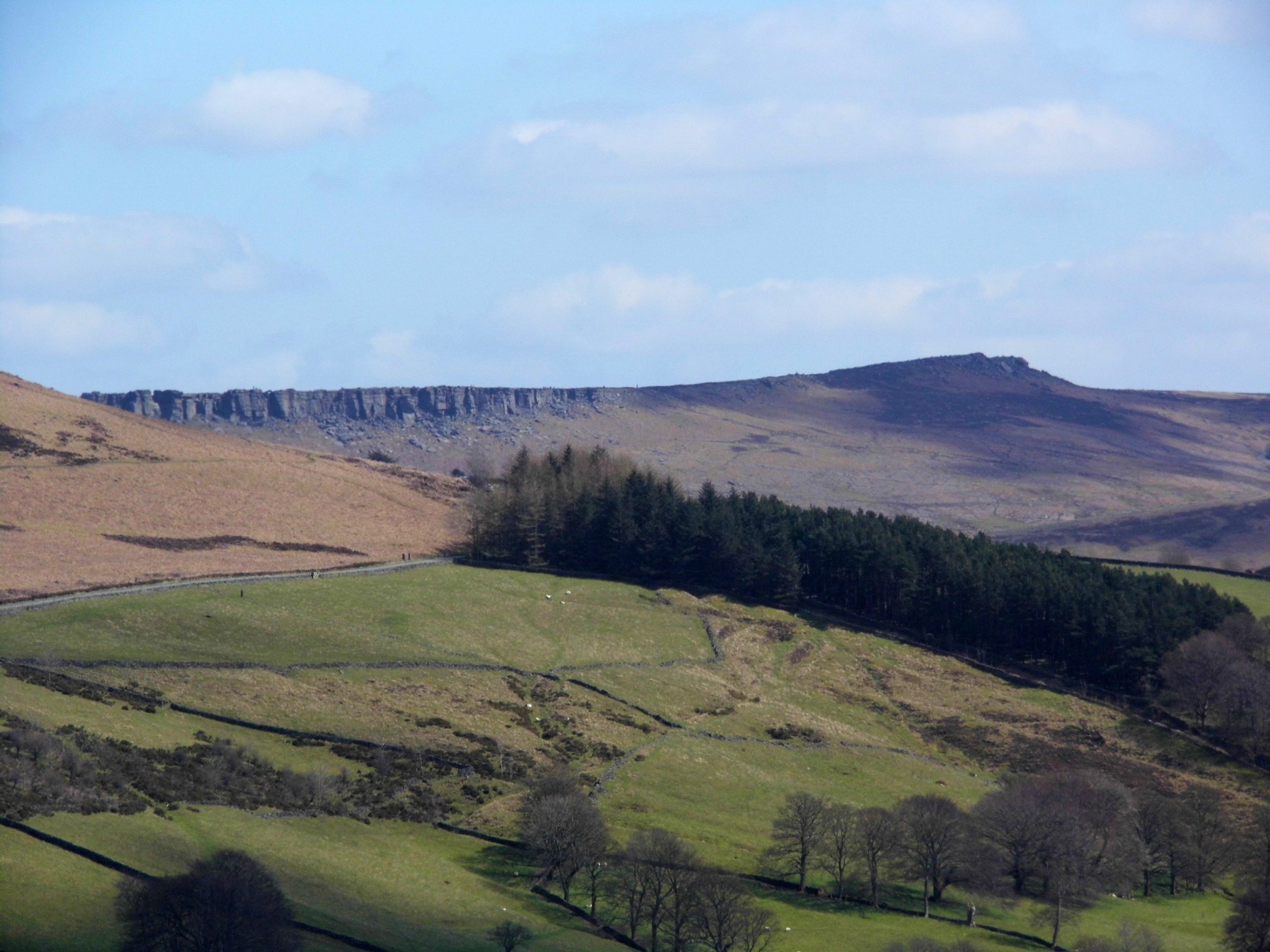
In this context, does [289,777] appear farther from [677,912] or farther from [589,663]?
[589,663]

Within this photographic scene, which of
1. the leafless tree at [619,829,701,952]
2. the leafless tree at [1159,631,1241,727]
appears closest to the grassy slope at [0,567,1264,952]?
the leafless tree at [619,829,701,952]

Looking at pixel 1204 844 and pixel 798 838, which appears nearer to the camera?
pixel 798 838

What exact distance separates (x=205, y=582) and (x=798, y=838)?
59.8 meters

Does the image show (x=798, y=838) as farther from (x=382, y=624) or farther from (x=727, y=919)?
(x=382, y=624)

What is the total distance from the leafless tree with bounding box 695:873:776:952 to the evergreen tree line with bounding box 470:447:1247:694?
6614 cm

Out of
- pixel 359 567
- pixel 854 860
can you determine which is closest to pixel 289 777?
pixel 854 860

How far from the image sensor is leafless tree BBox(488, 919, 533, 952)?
5894 centimetres

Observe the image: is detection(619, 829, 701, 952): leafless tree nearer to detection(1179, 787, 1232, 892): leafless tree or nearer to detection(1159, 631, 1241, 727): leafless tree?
detection(1179, 787, 1232, 892): leafless tree

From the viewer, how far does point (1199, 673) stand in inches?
4365

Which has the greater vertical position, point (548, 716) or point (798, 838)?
point (548, 716)

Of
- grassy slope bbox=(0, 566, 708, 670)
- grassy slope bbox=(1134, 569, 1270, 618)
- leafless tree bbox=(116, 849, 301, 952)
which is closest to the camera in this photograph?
leafless tree bbox=(116, 849, 301, 952)

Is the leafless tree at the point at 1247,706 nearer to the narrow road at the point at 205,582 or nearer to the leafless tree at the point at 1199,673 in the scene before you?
the leafless tree at the point at 1199,673

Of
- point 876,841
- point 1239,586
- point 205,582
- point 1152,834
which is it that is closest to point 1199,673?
point 1152,834

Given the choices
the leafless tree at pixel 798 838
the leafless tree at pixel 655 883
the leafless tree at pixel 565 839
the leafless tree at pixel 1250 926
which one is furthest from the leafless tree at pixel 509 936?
the leafless tree at pixel 1250 926
